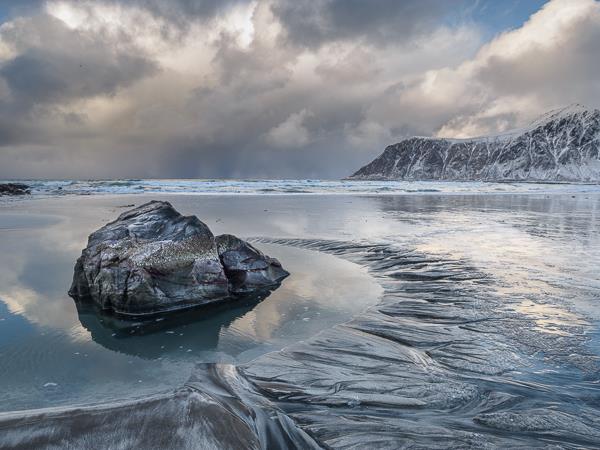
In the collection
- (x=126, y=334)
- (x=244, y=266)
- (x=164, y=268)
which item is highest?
(x=164, y=268)

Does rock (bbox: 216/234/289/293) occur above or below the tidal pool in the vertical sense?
above

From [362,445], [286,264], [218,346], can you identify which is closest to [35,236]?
[286,264]

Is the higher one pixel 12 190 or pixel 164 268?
pixel 12 190

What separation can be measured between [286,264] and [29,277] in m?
5.33

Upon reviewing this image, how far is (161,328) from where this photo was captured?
19.0ft

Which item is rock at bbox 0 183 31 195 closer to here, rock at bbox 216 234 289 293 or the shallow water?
the shallow water

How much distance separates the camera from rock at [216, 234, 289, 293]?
7.73 meters

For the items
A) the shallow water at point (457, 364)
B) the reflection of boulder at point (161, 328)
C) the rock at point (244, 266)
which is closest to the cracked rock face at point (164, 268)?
the rock at point (244, 266)

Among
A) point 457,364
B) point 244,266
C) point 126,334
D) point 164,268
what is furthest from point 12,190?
point 457,364

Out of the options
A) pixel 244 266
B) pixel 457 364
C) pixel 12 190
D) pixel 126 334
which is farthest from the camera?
pixel 12 190

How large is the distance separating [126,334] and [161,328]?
1.51ft

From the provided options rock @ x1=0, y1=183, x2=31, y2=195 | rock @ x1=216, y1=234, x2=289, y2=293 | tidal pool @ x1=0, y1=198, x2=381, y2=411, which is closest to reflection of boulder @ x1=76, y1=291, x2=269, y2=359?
tidal pool @ x1=0, y1=198, x2=381, y2=411

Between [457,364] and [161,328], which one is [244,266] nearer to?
[161,328]

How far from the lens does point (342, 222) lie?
17750 millimetres
